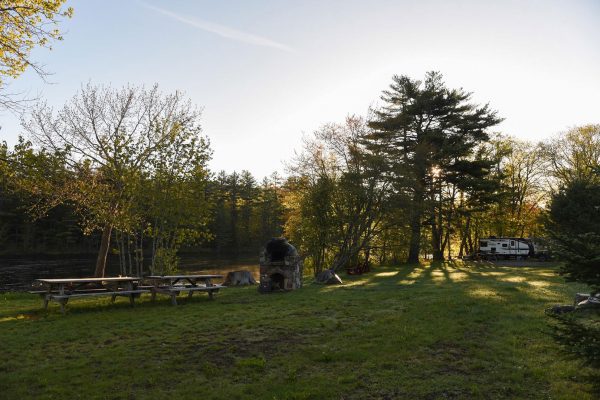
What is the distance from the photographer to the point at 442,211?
34.2m

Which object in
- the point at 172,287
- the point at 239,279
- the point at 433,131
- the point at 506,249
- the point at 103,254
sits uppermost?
the point at 433,131

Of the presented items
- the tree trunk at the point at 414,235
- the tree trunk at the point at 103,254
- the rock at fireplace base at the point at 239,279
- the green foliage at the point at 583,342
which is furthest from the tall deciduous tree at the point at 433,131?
the green foliage at the point at 583,342

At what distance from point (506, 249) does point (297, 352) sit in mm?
35673

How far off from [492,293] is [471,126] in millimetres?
23377

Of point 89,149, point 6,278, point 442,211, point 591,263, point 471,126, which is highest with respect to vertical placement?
point 471,126

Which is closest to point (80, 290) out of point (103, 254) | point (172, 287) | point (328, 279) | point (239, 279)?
point (172, 287)

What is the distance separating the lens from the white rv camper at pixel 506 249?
1514 inches

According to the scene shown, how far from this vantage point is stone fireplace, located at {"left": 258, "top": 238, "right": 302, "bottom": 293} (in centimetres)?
1861

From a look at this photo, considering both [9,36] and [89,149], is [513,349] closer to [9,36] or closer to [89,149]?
[9,36]

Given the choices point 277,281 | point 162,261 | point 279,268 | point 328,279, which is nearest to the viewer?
point 279,268

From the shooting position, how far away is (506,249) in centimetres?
3884

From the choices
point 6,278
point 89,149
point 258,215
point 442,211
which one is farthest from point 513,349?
point 258,215

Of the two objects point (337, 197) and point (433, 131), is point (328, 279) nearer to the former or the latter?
point (337, 197)

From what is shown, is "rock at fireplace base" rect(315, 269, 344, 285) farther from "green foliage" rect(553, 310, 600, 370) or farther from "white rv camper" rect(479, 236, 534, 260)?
"white rv camper" rect(479, 236, 534, 260)
